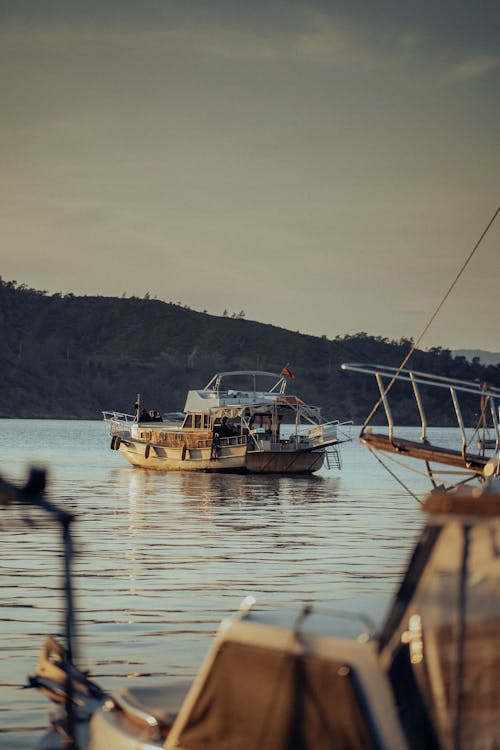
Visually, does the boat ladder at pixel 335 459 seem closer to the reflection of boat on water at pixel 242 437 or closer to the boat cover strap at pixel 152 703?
the reflection of boat on water at pixel 242 437

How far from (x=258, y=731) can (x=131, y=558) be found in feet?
67.1

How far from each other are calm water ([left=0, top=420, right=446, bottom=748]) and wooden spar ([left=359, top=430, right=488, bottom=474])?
87.3 inches

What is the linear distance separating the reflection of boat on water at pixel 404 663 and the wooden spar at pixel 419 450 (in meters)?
14.0

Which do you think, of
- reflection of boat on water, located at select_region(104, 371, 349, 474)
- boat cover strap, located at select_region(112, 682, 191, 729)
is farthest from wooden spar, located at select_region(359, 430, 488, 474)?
reflection of boat on water, located at select_region(104, 371, 349, 474)

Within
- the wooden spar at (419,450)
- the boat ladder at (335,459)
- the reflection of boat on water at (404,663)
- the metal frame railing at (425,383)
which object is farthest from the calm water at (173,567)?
the boat ladder at (335,459)

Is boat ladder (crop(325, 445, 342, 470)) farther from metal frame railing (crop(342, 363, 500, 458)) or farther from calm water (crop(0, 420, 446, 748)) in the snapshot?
metal frame railing (crop(342, 363, 500, 458))

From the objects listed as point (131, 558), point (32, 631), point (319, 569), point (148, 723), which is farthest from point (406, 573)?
A: point (131, 558)

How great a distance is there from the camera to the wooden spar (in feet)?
62.1

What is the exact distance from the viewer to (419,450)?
18891 millimetres

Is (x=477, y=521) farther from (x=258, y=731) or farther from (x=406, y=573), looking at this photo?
(x=258, y=731)

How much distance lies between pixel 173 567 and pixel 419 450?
248 inches

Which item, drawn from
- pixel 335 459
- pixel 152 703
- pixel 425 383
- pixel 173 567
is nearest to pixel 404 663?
pixel 152 703

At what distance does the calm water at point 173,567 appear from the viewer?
43.3ft

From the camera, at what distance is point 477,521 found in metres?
4.12
